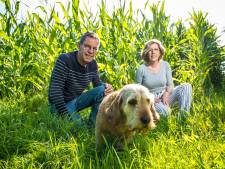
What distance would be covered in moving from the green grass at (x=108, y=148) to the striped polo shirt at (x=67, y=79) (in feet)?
0.77

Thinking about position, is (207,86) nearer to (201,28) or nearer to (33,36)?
(201,28)

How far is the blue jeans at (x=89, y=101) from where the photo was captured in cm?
505

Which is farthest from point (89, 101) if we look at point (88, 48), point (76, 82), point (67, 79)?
point (88, 48)

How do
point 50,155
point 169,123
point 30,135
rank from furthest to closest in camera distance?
1. point 169,123
2. point 30,135
3. point 50,155

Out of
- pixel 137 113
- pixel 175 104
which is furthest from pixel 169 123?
pixel 175 104

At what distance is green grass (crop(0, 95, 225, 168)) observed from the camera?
3041 millimetres

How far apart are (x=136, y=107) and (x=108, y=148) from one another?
456 mm

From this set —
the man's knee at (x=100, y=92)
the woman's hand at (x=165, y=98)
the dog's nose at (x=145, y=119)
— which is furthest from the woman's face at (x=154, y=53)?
the dog's nose at (x=145, y=119)

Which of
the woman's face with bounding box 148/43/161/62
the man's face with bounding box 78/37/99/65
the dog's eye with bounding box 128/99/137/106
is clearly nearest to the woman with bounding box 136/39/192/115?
the woman's face with bounding box 148/43/161/62

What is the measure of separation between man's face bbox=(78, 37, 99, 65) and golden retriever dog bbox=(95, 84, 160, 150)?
1206mm

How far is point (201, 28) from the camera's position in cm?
795

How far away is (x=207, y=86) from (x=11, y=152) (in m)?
5.76

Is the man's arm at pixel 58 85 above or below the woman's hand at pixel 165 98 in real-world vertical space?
above

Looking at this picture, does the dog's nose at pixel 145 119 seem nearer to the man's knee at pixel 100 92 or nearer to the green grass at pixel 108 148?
the green grass at pixel 108 148
